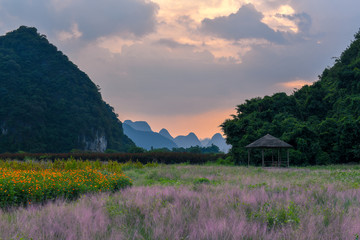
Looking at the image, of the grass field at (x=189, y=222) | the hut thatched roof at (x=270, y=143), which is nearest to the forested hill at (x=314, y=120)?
the hut thatched roof at (x=270, y=143)

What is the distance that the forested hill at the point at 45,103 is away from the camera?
91.4 metres

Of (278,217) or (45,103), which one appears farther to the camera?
(45,103)

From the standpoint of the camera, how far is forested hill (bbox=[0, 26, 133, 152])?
91438 mm

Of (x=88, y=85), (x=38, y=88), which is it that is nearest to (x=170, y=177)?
(x=38, y=88)

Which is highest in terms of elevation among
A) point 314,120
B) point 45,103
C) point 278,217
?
point 45,103

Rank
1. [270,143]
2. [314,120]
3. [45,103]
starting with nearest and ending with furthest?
[270,143]
[314,120]
[45,103]

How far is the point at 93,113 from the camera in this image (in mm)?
110000

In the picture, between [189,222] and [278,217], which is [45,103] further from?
[278,217]

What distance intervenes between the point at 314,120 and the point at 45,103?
87.6 meters

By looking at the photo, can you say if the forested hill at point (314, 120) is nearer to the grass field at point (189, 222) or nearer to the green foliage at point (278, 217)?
the grass field at point (189, 222)

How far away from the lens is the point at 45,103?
3932 inches

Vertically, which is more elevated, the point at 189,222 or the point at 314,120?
the point at 314,120

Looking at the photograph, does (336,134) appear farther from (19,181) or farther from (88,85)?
(88,85)

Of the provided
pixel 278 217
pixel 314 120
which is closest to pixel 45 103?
pixel 314 120
